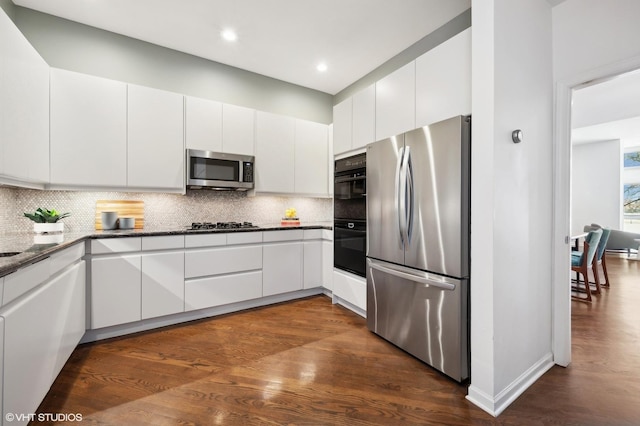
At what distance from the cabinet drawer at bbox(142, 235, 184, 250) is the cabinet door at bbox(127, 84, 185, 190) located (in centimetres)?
61

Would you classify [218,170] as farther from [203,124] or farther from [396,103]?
[396,103]

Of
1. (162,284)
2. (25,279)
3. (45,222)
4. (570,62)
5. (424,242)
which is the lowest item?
(162,284)

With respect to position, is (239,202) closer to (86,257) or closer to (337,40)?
(86,257)

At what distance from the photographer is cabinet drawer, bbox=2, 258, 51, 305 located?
3.65ft

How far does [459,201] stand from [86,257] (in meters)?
2.89

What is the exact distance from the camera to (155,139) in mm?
2836

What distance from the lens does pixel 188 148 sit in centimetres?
301

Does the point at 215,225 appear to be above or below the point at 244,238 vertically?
above

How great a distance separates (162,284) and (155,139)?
146 centimetres

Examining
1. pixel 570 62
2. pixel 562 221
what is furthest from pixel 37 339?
pixel 570 62

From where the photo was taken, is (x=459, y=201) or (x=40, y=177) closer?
(x=459, y=201)

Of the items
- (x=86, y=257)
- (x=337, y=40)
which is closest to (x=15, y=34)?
(x=86, y=257)

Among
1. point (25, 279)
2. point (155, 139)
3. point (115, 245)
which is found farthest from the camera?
point (155, 139)

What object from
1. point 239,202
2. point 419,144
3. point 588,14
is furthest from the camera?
point 239,202
